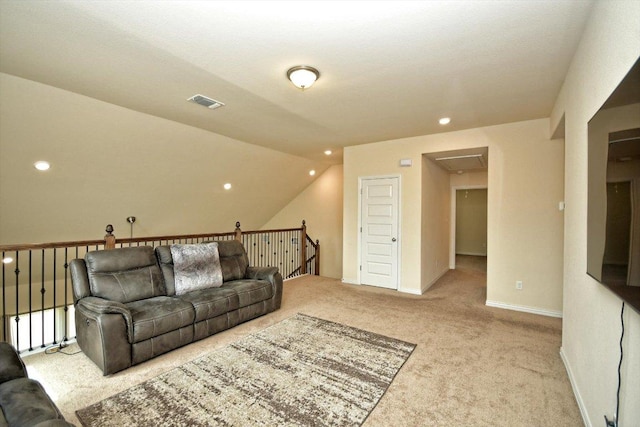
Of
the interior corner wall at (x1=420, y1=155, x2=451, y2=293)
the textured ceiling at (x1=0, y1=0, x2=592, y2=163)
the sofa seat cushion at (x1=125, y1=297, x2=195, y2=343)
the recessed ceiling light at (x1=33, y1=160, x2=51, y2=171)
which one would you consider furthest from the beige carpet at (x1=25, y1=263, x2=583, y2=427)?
the textured ceiling at (x1=0, y1=0, x2=592, y2=163)

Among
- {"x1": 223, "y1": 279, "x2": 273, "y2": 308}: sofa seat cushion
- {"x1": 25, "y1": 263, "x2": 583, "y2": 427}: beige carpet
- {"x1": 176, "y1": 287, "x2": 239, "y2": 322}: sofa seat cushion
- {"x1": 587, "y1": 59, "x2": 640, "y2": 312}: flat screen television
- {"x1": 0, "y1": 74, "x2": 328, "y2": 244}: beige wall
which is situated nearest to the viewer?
{"x1": 587, "y1": 59, "x2": 640, "y2": 312}: flat screen television

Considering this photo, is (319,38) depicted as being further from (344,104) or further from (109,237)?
(109,237)

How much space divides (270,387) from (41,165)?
394 centimetres

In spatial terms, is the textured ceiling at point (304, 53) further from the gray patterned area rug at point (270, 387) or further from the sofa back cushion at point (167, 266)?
the gray patterned area rug at point (270, 387)

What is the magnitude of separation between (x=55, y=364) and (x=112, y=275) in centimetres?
83

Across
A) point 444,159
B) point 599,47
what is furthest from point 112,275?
point 444,159

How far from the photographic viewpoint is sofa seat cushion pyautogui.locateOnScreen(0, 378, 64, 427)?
121cm

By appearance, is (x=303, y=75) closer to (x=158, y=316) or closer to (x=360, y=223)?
(x=158, y=316)

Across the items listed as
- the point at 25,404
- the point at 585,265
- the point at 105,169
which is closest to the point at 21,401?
the point at 25,404

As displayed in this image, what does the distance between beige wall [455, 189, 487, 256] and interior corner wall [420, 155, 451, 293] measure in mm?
3335

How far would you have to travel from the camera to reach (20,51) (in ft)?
7.72

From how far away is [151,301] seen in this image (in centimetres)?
294

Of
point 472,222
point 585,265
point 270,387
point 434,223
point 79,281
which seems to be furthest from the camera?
point 472,222

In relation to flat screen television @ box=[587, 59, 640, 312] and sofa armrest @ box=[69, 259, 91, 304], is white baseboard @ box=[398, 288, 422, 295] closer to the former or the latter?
flat screen television @ box=[587, 59, 640, 312]
